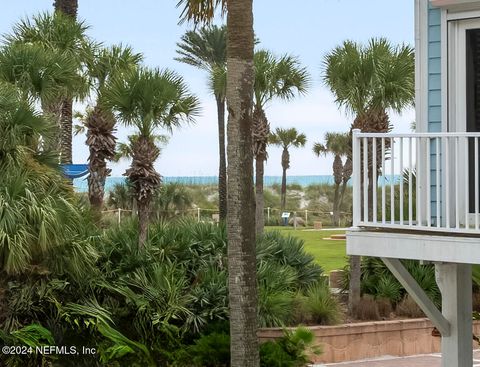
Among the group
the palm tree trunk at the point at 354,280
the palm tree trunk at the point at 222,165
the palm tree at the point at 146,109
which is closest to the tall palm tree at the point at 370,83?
the palm tree trunk at the point at 354,280

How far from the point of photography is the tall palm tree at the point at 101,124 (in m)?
20.1

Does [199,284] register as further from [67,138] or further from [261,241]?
[67,138]

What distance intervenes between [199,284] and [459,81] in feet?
25.5

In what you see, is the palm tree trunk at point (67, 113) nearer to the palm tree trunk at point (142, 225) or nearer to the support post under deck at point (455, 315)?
the palm tree trunk at point (142, 225)

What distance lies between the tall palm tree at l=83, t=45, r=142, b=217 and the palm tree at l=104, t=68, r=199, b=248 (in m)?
0.64

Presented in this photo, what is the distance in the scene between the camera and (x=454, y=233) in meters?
8.95

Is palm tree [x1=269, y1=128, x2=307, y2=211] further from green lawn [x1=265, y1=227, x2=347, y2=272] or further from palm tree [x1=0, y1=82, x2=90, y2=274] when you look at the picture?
palm tree [x1=0, y1=82, x2=90, y2=274]

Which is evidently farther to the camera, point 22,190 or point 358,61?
point 358,61

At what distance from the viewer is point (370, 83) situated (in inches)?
773

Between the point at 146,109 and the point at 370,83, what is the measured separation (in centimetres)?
450

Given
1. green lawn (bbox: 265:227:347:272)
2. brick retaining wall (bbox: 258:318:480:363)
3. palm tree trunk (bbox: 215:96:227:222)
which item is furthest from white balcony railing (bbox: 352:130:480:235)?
palm tree trunk (bbox: 215:96:227:222)

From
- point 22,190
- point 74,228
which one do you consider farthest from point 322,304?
point 22,190

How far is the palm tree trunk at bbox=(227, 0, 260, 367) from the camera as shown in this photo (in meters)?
12.1

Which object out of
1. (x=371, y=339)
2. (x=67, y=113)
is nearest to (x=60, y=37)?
(x=67, y=113)
